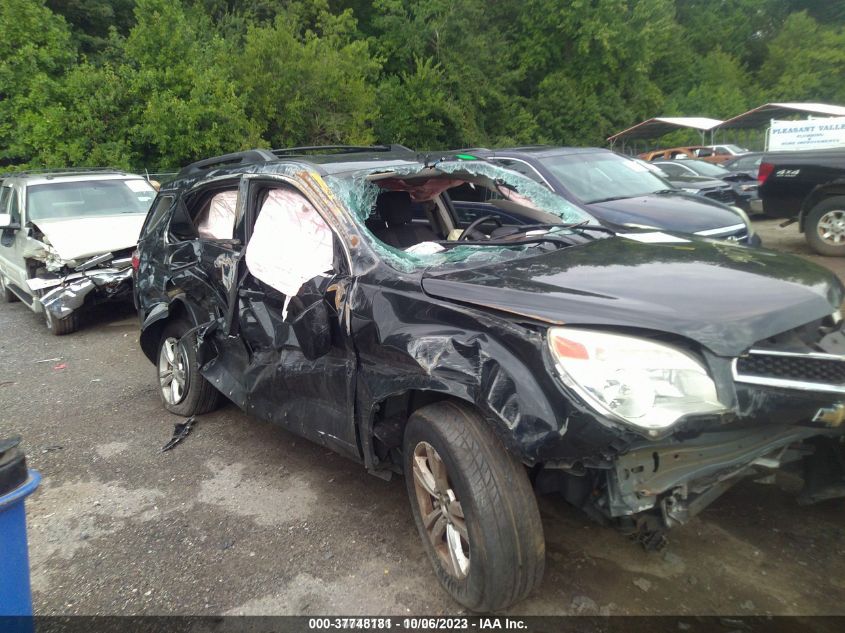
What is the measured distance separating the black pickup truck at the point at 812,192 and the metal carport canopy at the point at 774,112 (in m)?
16.8

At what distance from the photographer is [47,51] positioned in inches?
624

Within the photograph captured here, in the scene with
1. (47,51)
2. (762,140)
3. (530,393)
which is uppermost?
(47,51)

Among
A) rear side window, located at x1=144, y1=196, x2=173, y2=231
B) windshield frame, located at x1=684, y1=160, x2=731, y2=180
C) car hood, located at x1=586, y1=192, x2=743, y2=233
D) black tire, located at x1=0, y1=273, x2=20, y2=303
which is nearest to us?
rear side window, located at x1=144, y1=196, x2=173, y2=231

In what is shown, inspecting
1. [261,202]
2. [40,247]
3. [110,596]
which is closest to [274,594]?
[110,596]

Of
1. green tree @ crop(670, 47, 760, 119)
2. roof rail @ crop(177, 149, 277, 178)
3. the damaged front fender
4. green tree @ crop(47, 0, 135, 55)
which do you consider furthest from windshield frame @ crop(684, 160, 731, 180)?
green tree @ crop(670, 47, 760, 119)

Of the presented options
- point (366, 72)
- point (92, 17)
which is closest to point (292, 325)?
point (366, 72)

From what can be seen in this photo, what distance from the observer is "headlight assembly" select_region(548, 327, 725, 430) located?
214cm

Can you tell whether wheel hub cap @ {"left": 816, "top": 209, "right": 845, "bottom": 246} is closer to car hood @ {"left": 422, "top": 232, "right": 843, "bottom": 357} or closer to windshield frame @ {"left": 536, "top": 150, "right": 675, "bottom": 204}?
windshield frame @ {"left": 536, "top": 150, "right": 675, "bottom": 204}

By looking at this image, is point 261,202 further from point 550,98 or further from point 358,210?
point 550,98

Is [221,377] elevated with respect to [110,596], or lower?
elevated

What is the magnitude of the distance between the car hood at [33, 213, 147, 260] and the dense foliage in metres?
8.07

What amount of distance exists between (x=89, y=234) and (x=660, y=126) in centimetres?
2773

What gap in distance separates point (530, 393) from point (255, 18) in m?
26.0

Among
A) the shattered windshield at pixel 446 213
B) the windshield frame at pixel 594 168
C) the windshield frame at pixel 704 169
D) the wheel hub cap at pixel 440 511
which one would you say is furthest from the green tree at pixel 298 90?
the wheel hub cap at pixel 440 511
